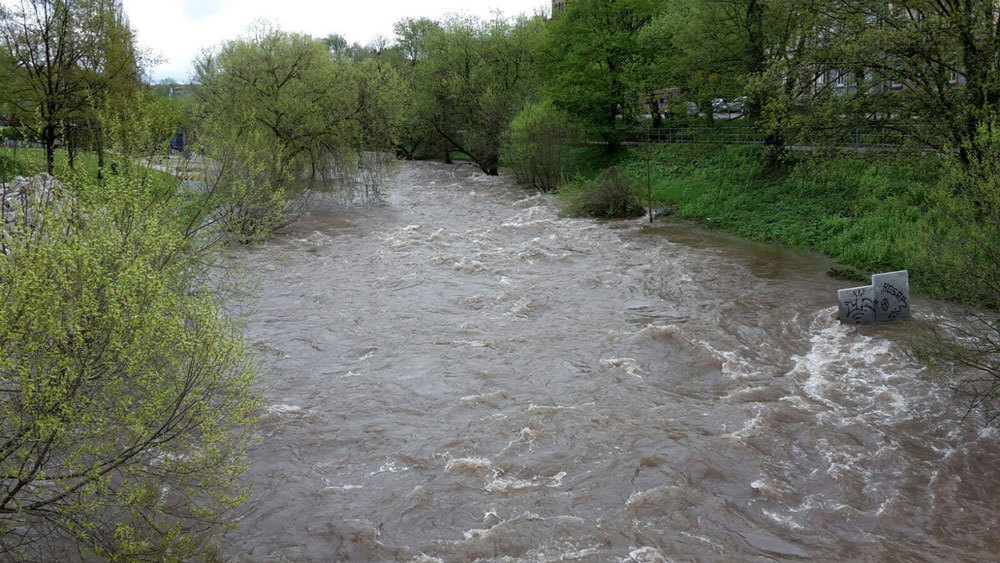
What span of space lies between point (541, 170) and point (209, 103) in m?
18.5

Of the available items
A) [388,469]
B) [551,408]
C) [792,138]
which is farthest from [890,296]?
[388,469]

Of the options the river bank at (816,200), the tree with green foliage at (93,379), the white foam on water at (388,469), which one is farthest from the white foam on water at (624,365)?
the tree with green foliage at (93,379)

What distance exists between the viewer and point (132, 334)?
9109mm

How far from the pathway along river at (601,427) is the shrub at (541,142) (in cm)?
1967

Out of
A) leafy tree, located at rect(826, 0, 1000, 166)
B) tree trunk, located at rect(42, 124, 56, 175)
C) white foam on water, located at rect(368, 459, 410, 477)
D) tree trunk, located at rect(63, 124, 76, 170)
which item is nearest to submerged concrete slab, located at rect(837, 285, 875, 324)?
leafy tree, located at rect(826, 0, 1000, 166)

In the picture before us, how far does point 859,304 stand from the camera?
19.6 meters

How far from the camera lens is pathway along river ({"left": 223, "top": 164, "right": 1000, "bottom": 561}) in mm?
11000

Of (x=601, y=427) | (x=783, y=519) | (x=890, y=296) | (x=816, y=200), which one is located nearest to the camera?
(x=783, y=519)

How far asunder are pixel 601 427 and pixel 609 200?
2362cm

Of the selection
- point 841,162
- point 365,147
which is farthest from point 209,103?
point 841,162

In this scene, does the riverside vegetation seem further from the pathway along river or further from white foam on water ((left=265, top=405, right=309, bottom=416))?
the pathway along river

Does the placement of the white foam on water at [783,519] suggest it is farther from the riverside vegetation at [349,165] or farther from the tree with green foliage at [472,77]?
the tree with green foliage at [472,77]

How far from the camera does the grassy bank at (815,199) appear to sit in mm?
25469

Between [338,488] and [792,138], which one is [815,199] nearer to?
[792,138]
